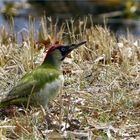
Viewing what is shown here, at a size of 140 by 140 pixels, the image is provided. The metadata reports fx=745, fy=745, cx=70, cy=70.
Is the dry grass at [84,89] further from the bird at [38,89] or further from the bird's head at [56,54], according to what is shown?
the bird's head at [56,54]

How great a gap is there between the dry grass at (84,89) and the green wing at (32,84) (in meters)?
0.11

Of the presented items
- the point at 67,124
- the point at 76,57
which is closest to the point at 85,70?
the point at 76,57

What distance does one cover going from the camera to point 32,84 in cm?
562

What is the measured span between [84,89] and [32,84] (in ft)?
2.53

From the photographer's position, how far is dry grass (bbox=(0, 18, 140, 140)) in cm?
533

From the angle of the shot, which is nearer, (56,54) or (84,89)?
(56,54)

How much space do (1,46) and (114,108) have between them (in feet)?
6.52

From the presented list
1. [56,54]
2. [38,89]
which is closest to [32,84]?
[38,89]

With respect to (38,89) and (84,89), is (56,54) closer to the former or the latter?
(38,89)

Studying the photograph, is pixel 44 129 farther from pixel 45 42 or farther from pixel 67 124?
pixel 45 42

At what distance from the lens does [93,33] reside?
7.80 meters

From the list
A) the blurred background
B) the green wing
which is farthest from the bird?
the blurred background

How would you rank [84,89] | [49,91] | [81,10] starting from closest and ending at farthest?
1. [49,91]
2. [84,89]
3. [81,10]

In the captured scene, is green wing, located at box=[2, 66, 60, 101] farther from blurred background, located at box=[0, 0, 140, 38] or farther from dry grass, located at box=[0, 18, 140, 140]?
blurred background, located at box=[0, 0, 140, 38]
